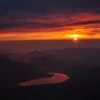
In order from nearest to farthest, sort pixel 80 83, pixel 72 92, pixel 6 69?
pixel 72 92 → pixel 80 83 → pixel 6 69

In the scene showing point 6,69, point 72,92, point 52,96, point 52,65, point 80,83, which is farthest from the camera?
point 52,65

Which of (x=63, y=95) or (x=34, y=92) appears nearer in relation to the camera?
(x=63, y=95)

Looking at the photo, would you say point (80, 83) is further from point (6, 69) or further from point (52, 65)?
point (52, 65)

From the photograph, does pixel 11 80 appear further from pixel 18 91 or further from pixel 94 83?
pixel 94 83

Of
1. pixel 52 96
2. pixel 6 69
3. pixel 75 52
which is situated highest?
pixel 75 52

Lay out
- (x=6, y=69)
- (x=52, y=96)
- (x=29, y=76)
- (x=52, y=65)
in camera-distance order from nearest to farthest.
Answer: (x=52, y=96)
(x=29, y=76)
(x=6, y=69)
(x=52, y=65)

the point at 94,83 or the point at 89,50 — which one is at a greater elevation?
the point at 89,50

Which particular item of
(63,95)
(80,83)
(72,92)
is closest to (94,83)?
(80,83)

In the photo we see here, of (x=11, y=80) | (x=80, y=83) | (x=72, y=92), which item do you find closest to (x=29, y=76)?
(x=11, y=80)

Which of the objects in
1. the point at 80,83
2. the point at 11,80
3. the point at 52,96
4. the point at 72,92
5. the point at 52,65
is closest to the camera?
the point at 52,96
